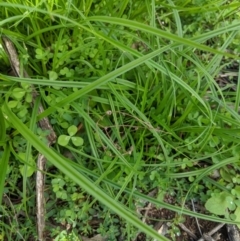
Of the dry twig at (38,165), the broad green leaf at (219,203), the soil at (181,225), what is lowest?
the soil at (181,225)

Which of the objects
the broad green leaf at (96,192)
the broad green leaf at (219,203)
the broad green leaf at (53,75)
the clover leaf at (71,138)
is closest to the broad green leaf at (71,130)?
the clover leaf at (71,138)

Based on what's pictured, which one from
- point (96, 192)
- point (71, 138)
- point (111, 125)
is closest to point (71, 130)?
point (71, 138)

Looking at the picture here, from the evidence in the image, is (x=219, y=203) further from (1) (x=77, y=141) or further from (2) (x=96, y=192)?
(2) (x=96, y=192)

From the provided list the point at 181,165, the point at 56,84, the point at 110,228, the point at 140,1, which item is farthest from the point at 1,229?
the point at 140,1

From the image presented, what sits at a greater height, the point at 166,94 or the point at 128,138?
the point at 166,94

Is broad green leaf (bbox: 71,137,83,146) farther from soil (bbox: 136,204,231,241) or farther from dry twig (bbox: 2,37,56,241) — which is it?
soil (bbox: 136,204,231,241)

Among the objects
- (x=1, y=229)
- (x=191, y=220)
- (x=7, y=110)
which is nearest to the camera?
(x=7, y=110)

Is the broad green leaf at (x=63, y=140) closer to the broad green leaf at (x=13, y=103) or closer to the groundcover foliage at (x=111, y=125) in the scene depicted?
the groundcover foliage at (x=111, y=125)

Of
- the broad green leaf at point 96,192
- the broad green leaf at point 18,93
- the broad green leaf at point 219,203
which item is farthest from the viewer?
the broad green leaf at point 219,203

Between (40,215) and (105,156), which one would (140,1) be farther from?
(40,215)
